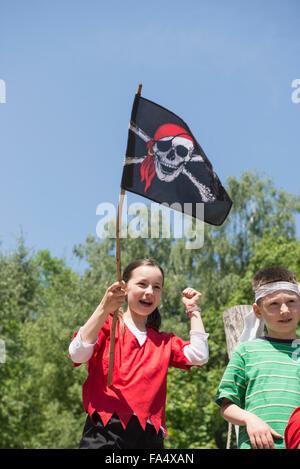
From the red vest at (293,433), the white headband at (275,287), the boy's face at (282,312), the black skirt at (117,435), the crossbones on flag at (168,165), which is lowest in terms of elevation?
the black skirt at (117,435)

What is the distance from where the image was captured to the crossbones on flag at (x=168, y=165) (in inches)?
124

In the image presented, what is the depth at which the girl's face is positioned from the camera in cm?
311

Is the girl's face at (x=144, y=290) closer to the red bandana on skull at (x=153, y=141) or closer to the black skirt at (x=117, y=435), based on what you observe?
the red bandana on skull at (x=153, y=141)

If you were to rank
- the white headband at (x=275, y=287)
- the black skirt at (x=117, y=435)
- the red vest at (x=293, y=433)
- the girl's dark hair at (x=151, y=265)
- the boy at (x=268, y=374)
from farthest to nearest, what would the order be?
the girl's dark hair at (x=151, y=265)
the white headband at (x=275, y=287)
the black skirt at (x=117, y=435)
the boy at (x=268, y=374)
the red vest at (x=293, y=433)

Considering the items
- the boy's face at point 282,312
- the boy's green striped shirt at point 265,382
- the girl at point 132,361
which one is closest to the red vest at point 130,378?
the girl at point 132,361

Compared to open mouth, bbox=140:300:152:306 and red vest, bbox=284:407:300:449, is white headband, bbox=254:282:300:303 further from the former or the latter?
red vest, bbox=284:407:300:449

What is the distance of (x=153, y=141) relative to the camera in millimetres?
3287

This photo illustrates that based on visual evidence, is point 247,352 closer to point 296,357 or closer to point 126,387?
point 296,357

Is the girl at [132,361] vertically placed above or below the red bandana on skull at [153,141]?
below

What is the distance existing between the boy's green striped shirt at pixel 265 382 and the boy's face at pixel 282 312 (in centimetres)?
Result: 7

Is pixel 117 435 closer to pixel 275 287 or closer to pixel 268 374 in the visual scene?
pixel 268 374
